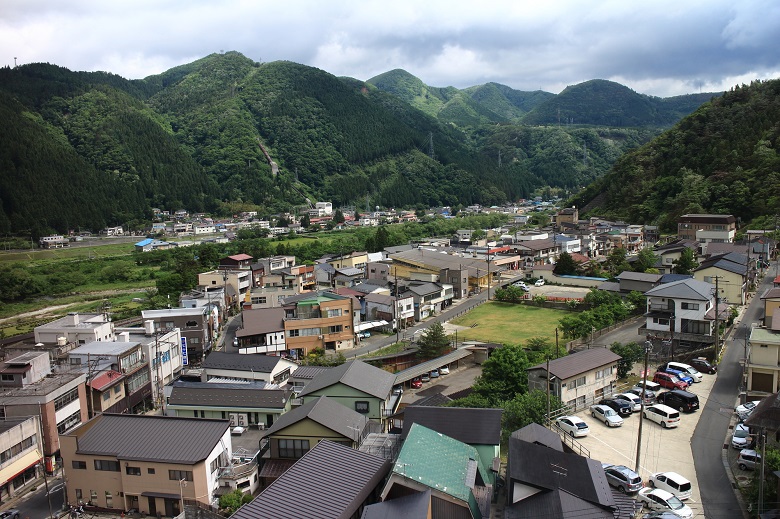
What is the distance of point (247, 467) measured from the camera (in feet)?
37.0

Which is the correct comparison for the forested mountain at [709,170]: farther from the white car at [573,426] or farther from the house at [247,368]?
the house at [247,368]

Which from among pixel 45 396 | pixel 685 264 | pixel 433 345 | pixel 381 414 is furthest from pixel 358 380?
pixel 685 264

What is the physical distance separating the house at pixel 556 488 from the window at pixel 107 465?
7.30 metres

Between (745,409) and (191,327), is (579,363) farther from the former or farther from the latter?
(191,327)

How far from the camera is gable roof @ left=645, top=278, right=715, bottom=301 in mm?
17766

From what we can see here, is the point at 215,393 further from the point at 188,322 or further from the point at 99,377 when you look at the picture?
the point at 188,322

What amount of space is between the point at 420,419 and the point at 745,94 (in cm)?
5478

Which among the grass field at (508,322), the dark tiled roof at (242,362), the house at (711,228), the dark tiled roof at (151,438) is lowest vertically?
the grass field at (508,322)

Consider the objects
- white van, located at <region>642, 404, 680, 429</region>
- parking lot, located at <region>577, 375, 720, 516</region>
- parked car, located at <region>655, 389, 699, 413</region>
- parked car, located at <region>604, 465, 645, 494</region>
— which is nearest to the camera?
parked car, located at <region>604, 465, 645, 494</region>

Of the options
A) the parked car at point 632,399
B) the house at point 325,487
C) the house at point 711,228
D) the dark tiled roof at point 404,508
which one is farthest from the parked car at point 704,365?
the house at point 711,228

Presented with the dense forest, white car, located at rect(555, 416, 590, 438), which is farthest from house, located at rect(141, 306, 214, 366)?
the dense forest

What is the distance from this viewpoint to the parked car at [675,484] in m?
Answer: 9.38

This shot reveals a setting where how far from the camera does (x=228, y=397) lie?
1463 cm

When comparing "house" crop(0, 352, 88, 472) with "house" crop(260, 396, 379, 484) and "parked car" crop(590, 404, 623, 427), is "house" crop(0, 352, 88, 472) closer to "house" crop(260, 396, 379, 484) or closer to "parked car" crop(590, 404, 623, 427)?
"house" crop(260, 396, 379, 484)
